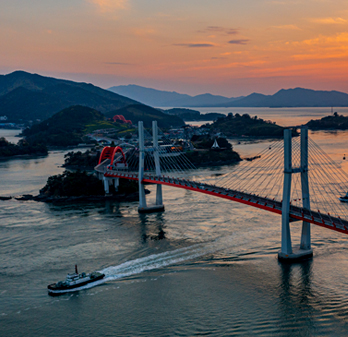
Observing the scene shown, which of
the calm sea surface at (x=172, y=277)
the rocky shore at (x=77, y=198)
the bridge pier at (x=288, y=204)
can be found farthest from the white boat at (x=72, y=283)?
the rocky shore at (x=77, y=198)

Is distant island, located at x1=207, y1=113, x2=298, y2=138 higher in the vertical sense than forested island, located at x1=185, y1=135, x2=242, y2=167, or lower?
higher

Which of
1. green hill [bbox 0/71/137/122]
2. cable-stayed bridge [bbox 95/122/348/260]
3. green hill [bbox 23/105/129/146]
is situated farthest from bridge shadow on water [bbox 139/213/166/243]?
green hill [bbox 0/71/137/122]

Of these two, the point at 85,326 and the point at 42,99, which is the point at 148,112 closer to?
the point at 42,99

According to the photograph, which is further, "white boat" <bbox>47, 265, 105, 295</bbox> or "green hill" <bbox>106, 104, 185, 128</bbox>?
"green hill" <bbox>106, 104, 185, 128</bbox>

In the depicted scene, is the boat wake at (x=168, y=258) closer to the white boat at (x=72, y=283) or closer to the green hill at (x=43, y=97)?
the white boat at (x=72, y=283)

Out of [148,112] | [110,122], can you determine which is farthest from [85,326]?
[148,112]

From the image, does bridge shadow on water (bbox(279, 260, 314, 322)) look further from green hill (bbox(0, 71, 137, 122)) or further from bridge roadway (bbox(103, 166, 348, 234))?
green hill (bbox(0, 71, 137, 122))

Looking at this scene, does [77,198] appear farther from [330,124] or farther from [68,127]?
[330,124]
